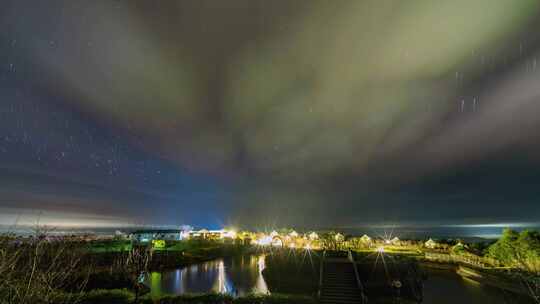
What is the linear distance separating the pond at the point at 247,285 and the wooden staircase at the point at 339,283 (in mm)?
4346

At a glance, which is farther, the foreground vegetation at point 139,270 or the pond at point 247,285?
the pond at point 247,285

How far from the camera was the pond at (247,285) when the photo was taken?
Result: 1942 centimetres

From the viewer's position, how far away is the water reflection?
21.5 metres

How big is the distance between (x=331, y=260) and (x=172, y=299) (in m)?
11.6

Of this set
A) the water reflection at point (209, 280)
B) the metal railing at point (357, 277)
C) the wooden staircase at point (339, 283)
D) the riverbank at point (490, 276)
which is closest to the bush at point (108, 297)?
the water reflection at point (209, 280)

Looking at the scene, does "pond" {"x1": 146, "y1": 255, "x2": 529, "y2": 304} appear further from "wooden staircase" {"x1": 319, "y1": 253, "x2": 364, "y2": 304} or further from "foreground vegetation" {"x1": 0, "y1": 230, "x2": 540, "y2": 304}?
"wooden staircase" {"x1": 319, "y1": 253, "x2": 364, "y2": 304}

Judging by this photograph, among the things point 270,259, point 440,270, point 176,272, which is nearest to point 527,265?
point 440,270

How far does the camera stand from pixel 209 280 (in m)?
25.9

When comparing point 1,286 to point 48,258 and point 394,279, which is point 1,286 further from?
point 48,258

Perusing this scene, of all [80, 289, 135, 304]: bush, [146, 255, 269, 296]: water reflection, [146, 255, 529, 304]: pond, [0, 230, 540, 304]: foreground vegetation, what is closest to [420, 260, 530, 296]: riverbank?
[0, 230, 540, 304]: foreground vegetation

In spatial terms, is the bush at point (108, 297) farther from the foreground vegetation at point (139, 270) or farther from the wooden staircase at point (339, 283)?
the wooden staircase at point (339, 283)

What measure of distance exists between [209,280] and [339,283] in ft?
43.0

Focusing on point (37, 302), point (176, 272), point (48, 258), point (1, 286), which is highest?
point (1, 286)

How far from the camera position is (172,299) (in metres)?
16.3
